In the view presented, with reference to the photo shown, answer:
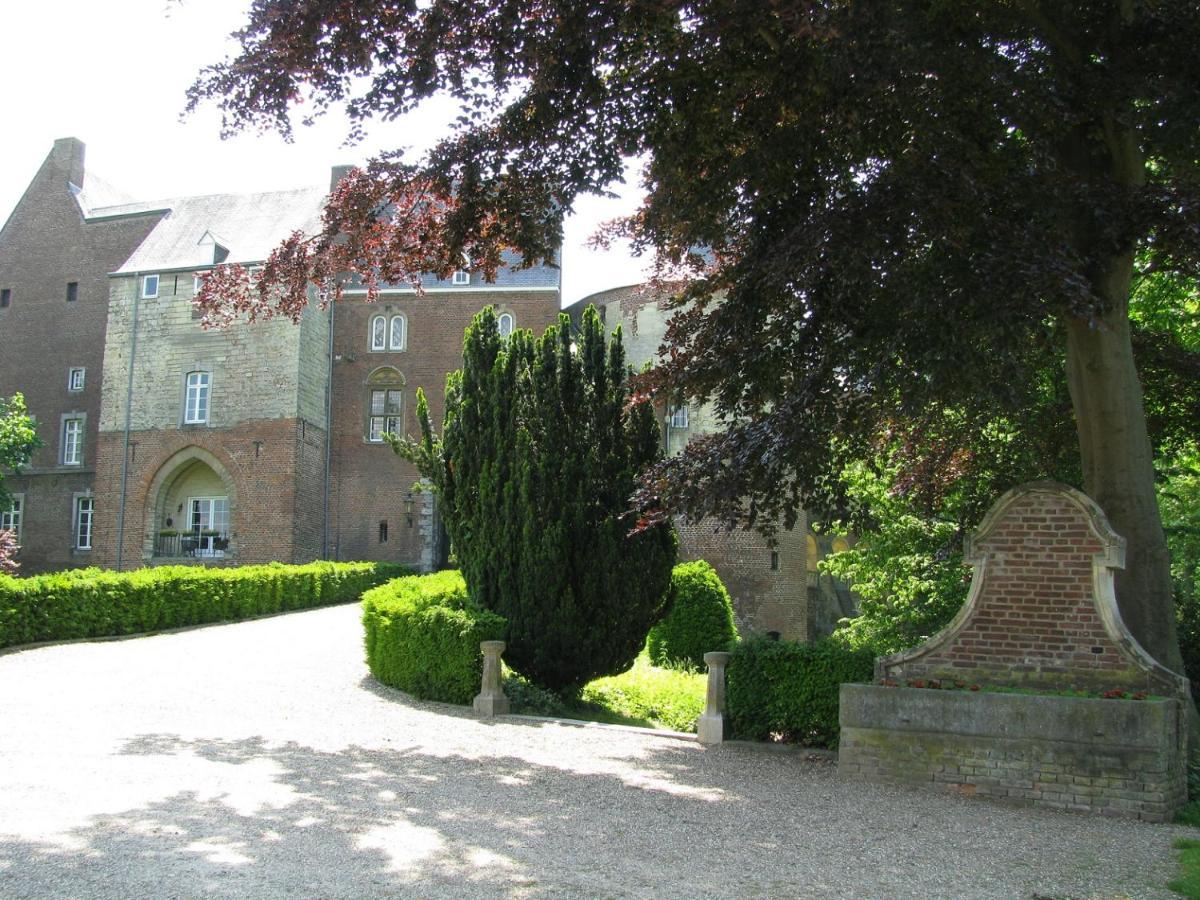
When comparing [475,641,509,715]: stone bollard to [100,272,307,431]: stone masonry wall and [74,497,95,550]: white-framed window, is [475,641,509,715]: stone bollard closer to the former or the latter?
[100,272,307,431]: stone masonry wall

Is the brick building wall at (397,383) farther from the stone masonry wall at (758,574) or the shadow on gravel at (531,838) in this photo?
the shadow on gravel at (531,838)

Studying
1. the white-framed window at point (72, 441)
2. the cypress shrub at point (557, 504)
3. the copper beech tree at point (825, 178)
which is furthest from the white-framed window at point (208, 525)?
the copper beech tree at point (825, 178)

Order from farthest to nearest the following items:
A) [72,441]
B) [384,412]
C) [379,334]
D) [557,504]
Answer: [72,441] → [379,334] → [384,412] → [557,504]

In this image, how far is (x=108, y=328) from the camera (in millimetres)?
33625

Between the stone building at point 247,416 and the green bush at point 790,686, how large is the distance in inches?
898

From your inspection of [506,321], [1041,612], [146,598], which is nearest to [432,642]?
[1041,612]

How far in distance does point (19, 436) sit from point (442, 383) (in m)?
12.7

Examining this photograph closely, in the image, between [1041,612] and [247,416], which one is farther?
[247,416]

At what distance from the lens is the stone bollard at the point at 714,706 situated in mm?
9789

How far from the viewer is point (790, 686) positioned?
9609mm

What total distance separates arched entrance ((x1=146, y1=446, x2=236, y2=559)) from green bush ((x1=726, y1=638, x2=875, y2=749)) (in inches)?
1009

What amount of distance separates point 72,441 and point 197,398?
7.91 metres

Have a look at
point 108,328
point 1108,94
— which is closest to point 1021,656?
point 1108,94

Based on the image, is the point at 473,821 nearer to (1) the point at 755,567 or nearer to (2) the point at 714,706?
(2) the point at 714,706
